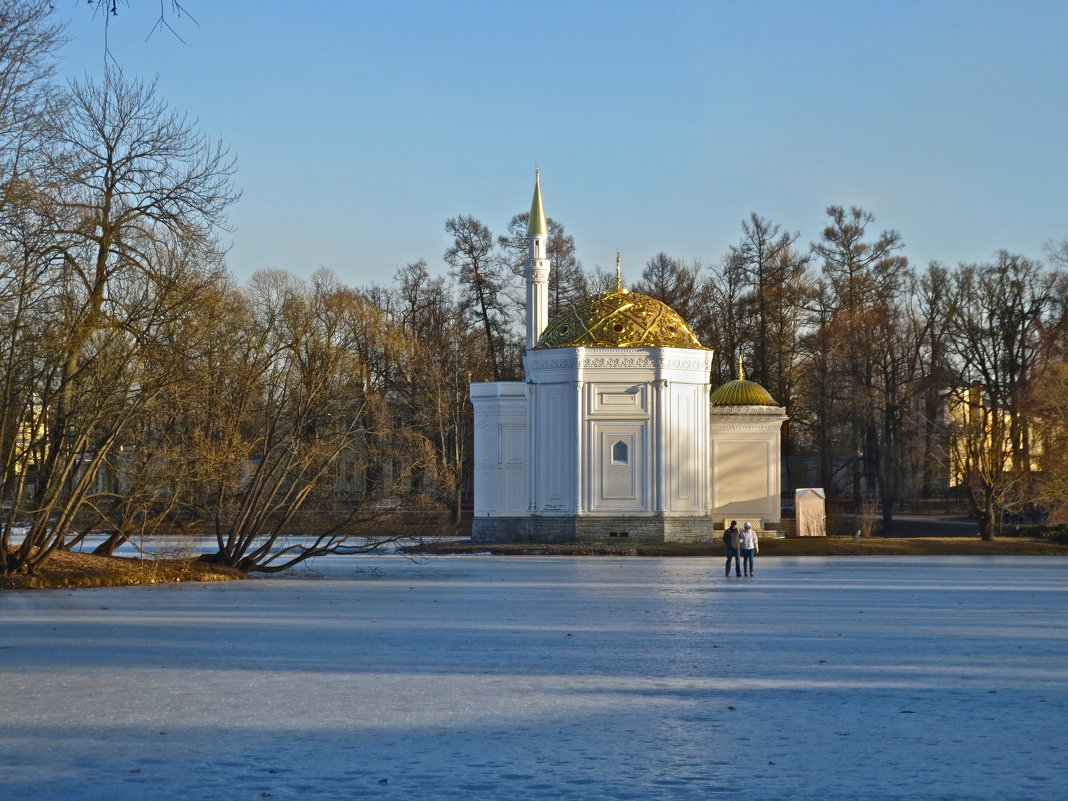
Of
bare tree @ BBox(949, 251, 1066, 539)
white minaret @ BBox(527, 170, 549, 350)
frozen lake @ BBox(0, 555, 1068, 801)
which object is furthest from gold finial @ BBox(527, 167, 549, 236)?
frozen lake @ BBox(0, 555, 1068, 801)

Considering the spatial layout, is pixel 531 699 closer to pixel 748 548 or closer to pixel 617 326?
pixel 748 548

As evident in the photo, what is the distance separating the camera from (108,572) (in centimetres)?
2764

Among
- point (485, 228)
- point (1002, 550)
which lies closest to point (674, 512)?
point (1002, 550)

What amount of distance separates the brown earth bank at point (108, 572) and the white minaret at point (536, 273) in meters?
29.4

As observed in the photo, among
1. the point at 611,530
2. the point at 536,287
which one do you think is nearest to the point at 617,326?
the point at 611,530

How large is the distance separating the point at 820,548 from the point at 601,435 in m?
8.70

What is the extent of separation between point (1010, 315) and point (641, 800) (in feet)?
187

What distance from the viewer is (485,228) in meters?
68.0

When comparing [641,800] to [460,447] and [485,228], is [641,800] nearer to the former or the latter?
[460,447]

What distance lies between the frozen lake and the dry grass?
23.6 metres

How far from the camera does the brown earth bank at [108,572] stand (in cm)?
2616

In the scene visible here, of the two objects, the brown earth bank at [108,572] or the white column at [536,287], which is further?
the white column at [536,287]

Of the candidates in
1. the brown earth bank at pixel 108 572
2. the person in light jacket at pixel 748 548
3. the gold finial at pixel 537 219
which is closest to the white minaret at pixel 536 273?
the gold finial at pixel 537 219

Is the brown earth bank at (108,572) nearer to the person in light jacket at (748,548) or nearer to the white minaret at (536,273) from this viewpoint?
the person in light jacket at (748,548)
